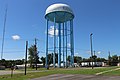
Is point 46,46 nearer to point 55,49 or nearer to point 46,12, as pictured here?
point 55,49

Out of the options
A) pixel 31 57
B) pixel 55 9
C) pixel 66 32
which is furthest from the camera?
pixel 31 57

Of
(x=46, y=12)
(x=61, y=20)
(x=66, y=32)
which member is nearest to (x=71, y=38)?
(x=66, y=32)

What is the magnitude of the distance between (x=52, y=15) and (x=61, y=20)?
146 inches

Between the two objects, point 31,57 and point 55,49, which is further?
point 31,57

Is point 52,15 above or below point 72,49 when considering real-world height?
above

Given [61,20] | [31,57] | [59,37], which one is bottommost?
[31,57]

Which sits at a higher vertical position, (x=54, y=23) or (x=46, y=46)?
(x=54, y=23)

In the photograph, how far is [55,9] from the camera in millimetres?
63188

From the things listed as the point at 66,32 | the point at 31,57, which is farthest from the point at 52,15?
the point at 31,57

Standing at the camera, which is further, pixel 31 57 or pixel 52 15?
pixel 31 57

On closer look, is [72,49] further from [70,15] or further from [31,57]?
[31,57]

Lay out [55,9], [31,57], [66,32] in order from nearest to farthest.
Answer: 1. [55,9]
2. [66,32]
3. [31,57]

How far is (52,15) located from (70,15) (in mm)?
5702

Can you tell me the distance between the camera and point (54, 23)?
6350cm
